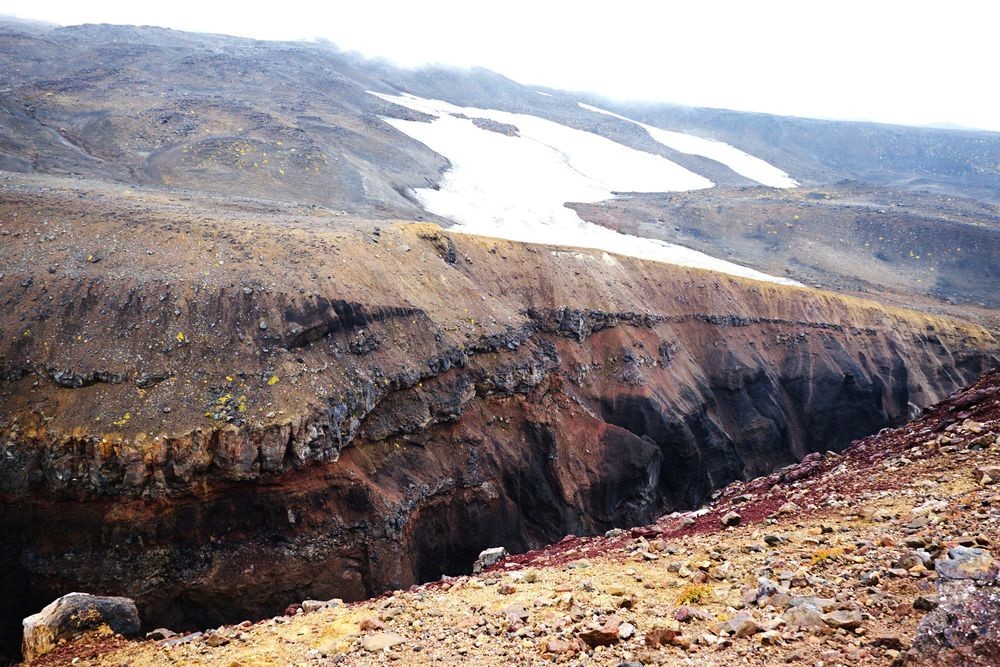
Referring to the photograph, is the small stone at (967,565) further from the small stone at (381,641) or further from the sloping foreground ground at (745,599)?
the small stone at (381,641)

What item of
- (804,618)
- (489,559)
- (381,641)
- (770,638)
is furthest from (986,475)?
(489,559)

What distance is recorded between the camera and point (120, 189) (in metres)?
Result: 27.1

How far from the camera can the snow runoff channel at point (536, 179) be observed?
155 feet

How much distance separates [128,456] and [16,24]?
346 ft

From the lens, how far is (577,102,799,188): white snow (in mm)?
103562

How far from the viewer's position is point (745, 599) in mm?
8609

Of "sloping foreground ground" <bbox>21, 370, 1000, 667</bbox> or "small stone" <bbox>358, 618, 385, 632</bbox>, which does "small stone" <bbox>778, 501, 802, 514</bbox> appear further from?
"small stone" <bbox>358, 618, 385, 632</bbox>

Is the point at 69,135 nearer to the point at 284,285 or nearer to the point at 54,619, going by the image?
the point at 284,285

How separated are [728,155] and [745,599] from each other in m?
115

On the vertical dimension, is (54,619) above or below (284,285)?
below

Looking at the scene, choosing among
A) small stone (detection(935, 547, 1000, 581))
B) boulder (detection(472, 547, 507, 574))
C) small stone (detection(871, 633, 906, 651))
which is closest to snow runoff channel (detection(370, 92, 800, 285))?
boulder (detection(472, 547, 507, 574))

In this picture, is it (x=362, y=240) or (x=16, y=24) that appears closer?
(x=362, y=240)

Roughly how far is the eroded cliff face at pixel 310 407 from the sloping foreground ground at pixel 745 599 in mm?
6304

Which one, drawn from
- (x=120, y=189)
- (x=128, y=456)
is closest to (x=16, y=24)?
(x=120, y=189)
